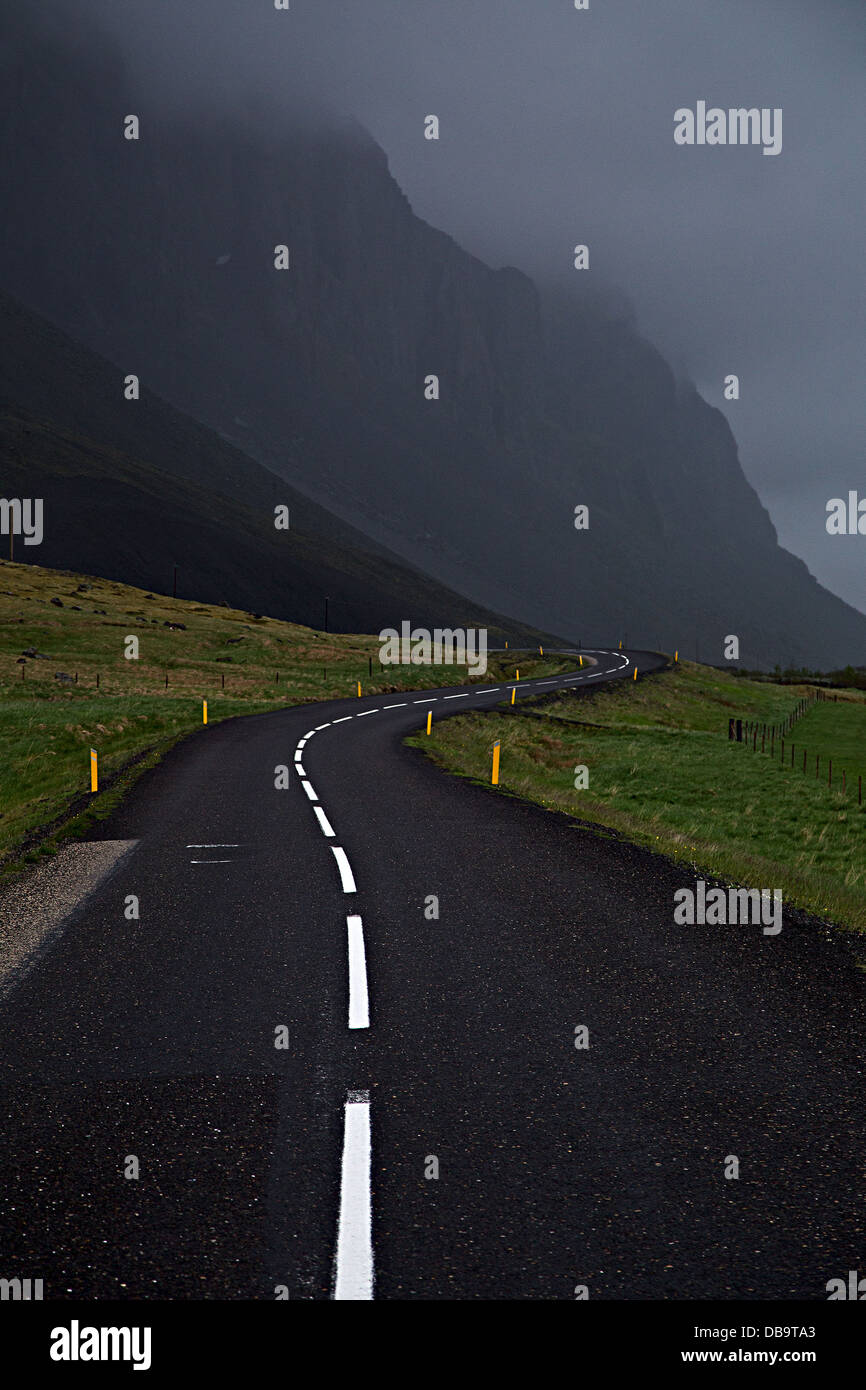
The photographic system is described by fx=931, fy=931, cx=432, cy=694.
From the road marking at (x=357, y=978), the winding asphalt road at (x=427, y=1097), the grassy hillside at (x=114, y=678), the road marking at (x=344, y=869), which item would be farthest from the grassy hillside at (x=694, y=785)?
the grassy hillside at (x=114, y=678)

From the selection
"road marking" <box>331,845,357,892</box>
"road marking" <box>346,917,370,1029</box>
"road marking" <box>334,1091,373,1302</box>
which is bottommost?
"road marking" <box>334,1091,373,1302</box>

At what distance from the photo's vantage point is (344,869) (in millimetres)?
12117

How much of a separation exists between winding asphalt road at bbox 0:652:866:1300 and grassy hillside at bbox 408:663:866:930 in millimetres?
3413

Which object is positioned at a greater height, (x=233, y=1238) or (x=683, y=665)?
(x=683, y=665)

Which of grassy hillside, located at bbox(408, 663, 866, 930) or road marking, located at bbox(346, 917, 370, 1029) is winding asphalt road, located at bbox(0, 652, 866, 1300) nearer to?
road marking, located at bbox(346, 917, 370, 1029)

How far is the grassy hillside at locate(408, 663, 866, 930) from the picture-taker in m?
14.1

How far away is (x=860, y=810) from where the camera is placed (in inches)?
1113

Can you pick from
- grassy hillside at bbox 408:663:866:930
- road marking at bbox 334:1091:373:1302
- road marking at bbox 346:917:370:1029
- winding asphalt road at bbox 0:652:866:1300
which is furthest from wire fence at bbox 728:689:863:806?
road marking at bbox 334:1091:373:1302

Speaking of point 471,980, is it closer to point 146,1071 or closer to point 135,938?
point 146,1071

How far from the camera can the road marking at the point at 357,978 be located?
687 cm

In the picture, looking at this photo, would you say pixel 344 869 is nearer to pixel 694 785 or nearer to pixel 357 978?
pixel 357 978
